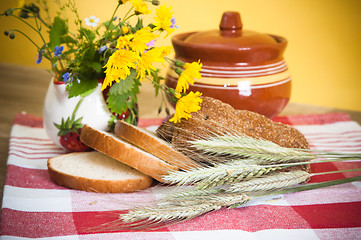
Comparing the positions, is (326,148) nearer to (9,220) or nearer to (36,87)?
(9,220)

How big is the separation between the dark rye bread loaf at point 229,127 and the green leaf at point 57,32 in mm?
384

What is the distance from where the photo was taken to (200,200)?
2.72 ft

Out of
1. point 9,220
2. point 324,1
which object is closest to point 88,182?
point 9,220

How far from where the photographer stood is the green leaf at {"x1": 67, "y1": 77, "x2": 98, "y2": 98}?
1072mm

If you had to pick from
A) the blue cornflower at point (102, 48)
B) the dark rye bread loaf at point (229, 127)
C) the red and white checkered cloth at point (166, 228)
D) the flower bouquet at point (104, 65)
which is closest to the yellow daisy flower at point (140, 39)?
the flower bouquet at point (104, 65)

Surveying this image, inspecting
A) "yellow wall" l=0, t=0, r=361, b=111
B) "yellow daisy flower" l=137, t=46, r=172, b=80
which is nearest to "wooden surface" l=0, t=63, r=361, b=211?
"yellow wall" l=0, t=0, r=361, b=111

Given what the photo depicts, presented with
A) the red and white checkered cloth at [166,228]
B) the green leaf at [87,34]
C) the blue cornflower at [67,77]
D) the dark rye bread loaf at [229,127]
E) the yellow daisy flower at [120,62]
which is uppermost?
the green leaf at [87,34]

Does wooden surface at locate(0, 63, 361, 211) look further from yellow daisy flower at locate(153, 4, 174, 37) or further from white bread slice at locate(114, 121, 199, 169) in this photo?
yellow daisy flower at locate(153, 4, 174, 37)

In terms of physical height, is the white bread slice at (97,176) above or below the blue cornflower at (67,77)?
below

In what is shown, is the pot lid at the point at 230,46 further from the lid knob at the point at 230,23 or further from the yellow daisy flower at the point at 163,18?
the yellow daisy flower at the point at 163,18

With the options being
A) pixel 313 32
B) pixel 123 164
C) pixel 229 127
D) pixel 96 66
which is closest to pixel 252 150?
pixel 229 127

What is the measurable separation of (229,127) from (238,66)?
0.84 ft

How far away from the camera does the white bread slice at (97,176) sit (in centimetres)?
97

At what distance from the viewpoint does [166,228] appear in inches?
32.3
